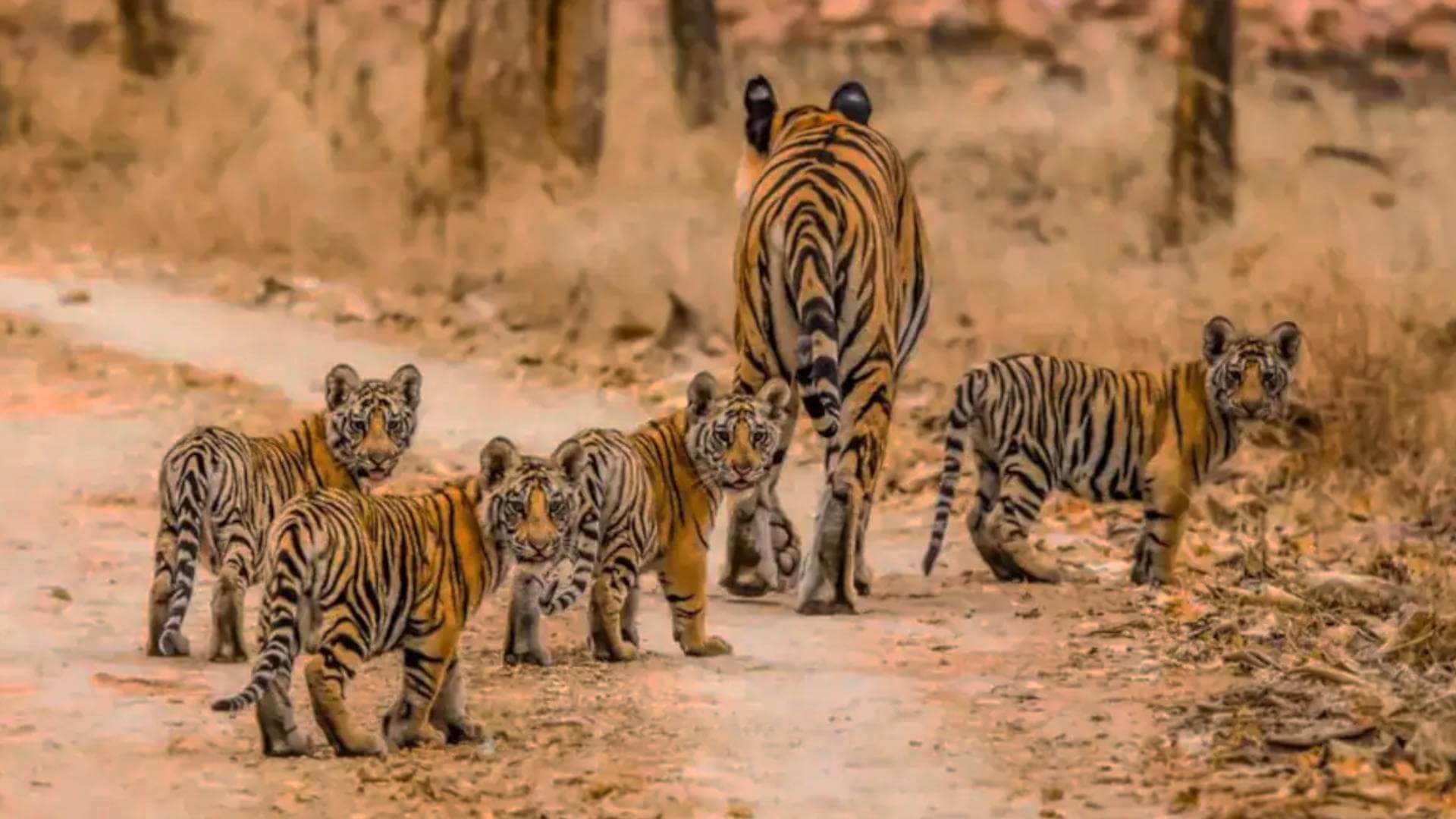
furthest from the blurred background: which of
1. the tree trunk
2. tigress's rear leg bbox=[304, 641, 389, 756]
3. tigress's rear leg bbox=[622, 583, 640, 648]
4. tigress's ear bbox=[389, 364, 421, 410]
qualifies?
tigress's rear leg bbox=[304, 641, 389, 756]

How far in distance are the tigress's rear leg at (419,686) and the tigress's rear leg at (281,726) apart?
24 centimetres

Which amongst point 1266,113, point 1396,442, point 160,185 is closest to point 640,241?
point 160,185

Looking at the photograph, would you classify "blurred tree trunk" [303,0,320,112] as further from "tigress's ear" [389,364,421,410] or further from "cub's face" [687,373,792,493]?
"cub's face" [687,373,792,493]

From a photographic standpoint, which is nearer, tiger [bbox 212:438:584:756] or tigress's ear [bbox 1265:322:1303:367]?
tiger [bbox 212:438:584:756]

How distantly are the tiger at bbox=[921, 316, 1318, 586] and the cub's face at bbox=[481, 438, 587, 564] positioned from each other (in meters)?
2.86

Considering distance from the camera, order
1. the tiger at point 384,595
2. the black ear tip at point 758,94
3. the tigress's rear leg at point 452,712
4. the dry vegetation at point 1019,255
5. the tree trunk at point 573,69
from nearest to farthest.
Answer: the tiger at point 384,595 → the tigress's rear leg at point 452,712 → the dry vegetation at point 1019,255 → the black ear tip at point 758,94 → the tree trunk at point 573,69

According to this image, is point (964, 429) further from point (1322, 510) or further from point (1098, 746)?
point (1098, 746)

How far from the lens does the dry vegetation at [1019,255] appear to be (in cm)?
930

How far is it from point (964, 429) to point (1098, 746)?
298 cm

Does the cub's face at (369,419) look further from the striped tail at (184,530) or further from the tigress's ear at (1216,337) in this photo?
the tigress's ear at (1216,337)

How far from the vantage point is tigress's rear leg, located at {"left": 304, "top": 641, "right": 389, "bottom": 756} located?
25.2ft

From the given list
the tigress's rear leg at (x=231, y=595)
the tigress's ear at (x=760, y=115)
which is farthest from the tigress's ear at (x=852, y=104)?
the tigress's rear leg at (x=231, y=595)

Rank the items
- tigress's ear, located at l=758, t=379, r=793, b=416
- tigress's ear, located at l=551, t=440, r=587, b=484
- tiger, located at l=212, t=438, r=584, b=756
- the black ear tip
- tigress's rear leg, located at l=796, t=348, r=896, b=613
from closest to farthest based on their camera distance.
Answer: tiger, located at l=212, t=438, r=584, b=756, tigress's ear, located at l=551, t=440, r=587, b=484, tigress's ear, located at l=758, t=379, r=793, b=416, tigress's rear leg, located at l=796, t=348, r=896, b=613, the black ear tip

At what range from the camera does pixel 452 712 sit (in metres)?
8.10
